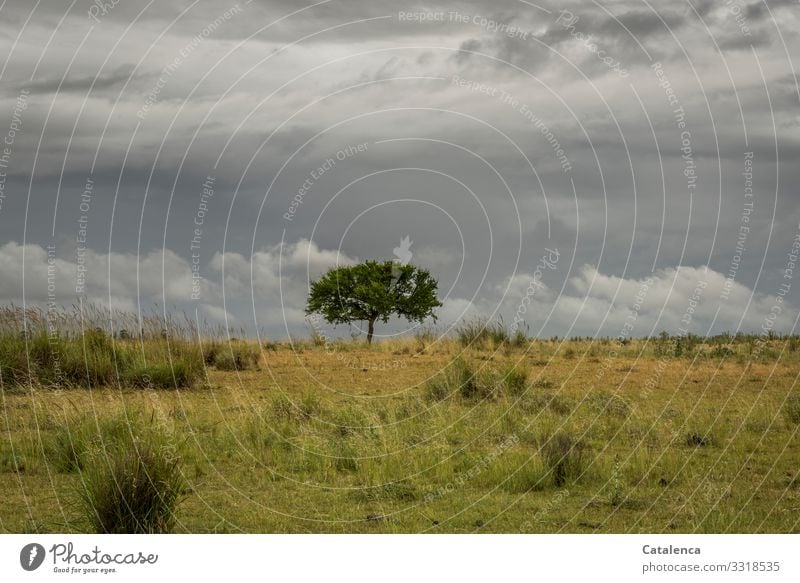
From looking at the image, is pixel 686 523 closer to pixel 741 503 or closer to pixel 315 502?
pixel 741 503

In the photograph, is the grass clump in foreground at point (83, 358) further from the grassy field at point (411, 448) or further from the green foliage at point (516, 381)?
the green foliage at point (516, 381)

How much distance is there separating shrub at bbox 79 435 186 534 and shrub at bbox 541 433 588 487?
5.00m

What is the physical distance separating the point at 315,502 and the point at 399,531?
5.17ft

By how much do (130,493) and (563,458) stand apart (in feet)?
18.4

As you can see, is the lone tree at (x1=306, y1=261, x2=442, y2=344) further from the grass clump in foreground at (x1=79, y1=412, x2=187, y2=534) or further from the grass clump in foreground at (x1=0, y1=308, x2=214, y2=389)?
the grass clump in foreground at (x1=79, y1=412, x2=187, y2=534)

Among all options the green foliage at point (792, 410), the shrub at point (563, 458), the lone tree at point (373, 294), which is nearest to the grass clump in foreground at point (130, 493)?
the shrub at point (563, 458)

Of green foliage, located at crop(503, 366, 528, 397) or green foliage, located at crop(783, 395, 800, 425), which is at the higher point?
green foliage, located at crop(503, 366, 528, 397)

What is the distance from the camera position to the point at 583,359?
25734 mm

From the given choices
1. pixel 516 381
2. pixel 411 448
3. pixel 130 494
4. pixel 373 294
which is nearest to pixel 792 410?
pixel 516 381

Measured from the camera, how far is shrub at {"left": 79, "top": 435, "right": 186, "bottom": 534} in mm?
9273

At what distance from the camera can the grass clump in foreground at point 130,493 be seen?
9.27 meters

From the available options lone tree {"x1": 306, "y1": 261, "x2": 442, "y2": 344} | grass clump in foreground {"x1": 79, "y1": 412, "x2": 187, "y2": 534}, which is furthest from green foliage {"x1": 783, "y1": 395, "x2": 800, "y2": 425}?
lone tree {"x1": 306, "y1": 261, "x2": 442, "y2": 344}

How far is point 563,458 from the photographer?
1195 centimetres

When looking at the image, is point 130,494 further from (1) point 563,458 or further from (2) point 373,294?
(2) point 373,294
